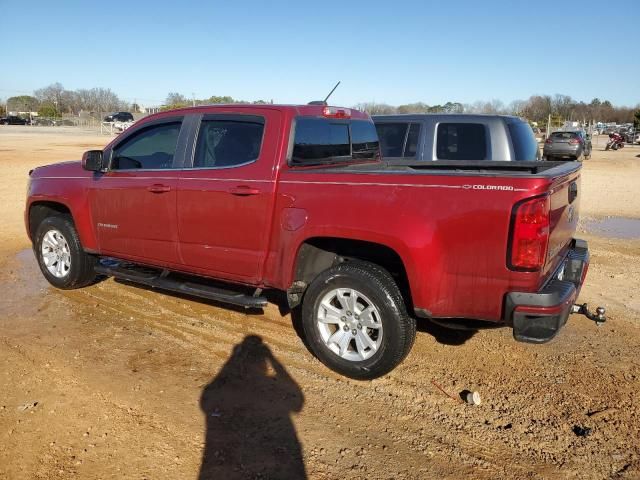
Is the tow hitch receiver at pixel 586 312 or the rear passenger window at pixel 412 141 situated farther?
the rear passenger window at pixel 412 141

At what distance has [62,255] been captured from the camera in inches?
242

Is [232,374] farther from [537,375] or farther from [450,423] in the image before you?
[537,375]

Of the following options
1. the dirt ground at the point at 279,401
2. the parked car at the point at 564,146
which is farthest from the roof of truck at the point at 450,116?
the parked car at the point at 564,146

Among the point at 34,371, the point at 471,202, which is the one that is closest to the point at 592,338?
the point at 471,202

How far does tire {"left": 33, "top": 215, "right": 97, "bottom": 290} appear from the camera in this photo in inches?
235

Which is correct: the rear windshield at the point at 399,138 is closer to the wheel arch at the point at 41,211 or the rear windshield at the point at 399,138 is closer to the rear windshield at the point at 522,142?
the rear windshield at the point at 522,142

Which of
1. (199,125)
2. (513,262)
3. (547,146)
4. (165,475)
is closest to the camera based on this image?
(165,475)

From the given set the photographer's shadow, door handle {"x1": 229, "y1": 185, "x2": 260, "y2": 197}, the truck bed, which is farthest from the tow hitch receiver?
door handle {"x1": 229, "y1": 185, "x2": 260, "y2": 197}

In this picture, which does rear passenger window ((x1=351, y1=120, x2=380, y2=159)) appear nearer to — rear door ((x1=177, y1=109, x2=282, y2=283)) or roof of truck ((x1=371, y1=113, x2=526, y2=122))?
rear door ((x1=177, y1=109, x2=282, y2=283))

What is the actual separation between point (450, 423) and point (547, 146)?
28.8m

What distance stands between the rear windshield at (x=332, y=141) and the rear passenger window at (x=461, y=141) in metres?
1.53

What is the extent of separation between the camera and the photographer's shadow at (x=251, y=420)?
3.07 meters

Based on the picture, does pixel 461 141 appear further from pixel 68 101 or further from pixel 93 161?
pixel 68 101

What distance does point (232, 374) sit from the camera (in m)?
4.20
